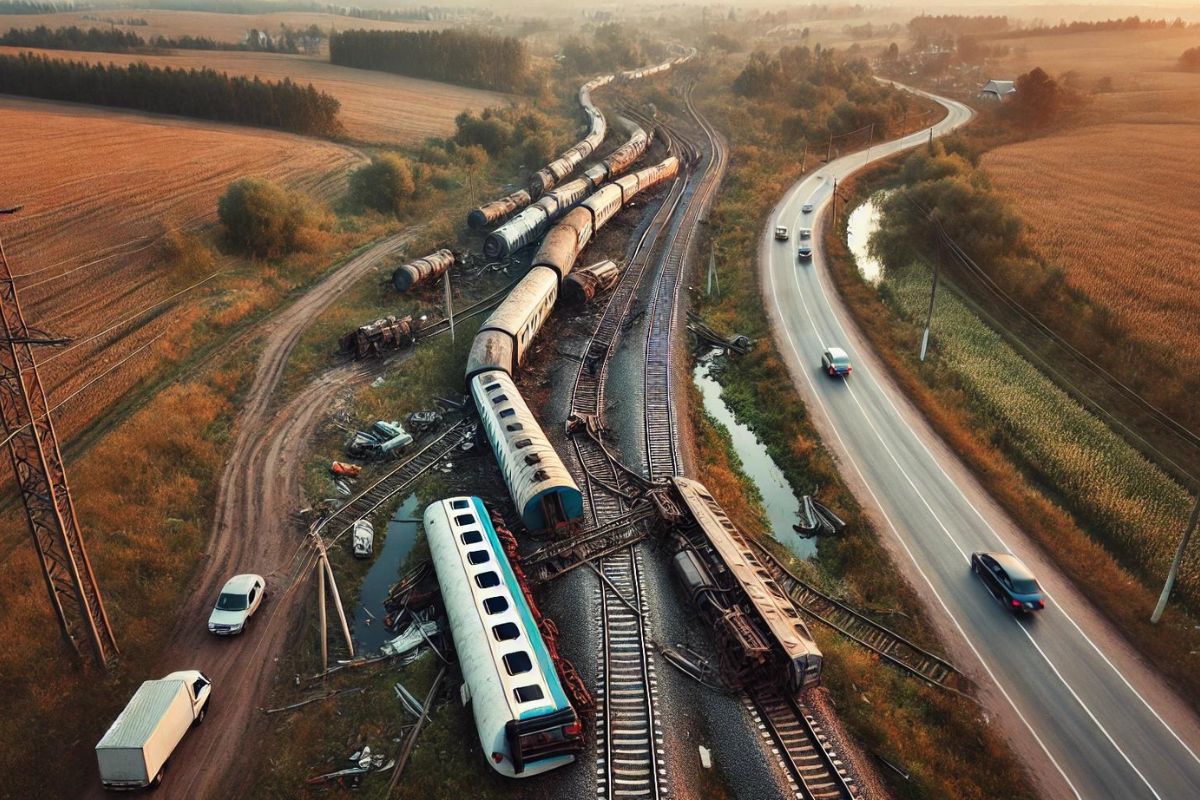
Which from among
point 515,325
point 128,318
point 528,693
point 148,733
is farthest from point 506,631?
point 128,318

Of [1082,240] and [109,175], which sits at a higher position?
[109,175]

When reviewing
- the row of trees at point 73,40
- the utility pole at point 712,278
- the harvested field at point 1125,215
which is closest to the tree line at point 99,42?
the row of trees at point 73,40

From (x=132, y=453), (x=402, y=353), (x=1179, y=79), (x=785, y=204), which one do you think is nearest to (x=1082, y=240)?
(x=785, y=204)

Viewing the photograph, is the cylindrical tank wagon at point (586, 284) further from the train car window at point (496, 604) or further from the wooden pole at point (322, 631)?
the train car window at point (496, 604)

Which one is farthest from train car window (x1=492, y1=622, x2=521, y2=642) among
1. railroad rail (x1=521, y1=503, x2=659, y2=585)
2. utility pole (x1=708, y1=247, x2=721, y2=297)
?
utility pole (x1=708, y1=247, x2=721, y2=297)

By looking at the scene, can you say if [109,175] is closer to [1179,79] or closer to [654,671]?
[654,671]

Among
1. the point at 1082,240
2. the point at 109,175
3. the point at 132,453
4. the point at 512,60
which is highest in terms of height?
the point at 512,60

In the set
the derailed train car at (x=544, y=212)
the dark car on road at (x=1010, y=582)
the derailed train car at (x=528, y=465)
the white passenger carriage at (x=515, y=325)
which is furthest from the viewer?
the derailed train car at (x=544, y=212)

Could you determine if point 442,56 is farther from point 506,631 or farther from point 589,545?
point 506,631
